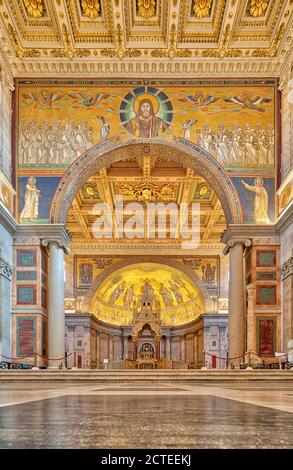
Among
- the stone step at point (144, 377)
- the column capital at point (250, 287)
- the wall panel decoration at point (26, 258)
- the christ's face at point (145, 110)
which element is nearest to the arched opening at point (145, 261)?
the christ's face at point (145, 110)

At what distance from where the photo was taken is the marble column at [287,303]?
20.3m

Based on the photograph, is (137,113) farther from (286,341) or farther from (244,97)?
(286,341)

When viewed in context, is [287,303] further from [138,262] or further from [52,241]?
[138,262]

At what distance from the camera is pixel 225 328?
3959 centimetres

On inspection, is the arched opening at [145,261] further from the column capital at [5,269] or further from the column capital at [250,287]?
the column capital at [250,287]

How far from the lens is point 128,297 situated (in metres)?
45.5

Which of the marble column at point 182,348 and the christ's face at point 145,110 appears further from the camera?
the marble column at point 182,348

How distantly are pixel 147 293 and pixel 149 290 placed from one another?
440 mm

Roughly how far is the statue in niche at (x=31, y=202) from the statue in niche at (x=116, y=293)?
2217 cm

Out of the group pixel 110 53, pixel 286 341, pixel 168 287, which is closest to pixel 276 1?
pixel 110 53

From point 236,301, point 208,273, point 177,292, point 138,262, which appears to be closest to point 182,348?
point 177,292

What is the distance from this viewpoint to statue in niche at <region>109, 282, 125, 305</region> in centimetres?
4409

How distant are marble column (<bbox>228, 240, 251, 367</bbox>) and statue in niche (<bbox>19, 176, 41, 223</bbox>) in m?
7.15

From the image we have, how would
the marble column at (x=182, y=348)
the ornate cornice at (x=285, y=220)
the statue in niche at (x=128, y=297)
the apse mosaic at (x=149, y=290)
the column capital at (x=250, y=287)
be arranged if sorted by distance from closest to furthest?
the ornate cornice at (x=285, y=220) < the column capital at (x=250, y=287) < the apse mosaic at (x=149, y=290) < the statue in niche at (x=128, y=297) < the marble column at (x=182, y=348)
